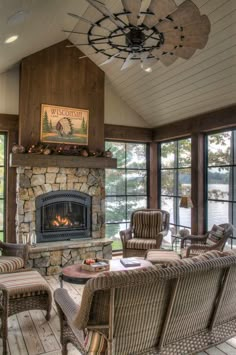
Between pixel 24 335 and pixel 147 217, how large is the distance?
10.7 feet

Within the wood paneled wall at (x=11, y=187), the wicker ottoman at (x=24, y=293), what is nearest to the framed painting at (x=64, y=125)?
the wood paneled wall at (x=11, y=187)

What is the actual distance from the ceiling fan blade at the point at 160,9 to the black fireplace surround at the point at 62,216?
144 inches

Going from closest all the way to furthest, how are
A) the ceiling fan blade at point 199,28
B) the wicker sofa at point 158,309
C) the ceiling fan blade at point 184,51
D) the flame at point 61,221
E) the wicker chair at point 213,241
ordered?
the wicker sofa at point 158,309 → the ceiling fan blade at point 199,28 → the ceiling fan blade at point 184,51 → the wicker chair at point 213,241 → the flame at point 61,221

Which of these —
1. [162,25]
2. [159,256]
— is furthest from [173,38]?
[159,256]

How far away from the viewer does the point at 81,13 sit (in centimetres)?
443

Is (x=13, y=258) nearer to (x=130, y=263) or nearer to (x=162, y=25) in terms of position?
(x=130, y=263)

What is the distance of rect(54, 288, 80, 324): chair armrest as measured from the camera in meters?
2.18

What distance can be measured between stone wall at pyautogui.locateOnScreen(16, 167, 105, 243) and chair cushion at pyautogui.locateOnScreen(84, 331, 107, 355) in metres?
3.36

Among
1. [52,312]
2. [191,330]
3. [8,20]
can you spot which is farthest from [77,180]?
[191,330]

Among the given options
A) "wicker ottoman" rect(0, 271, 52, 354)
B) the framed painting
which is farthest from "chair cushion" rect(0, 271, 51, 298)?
the framed painting

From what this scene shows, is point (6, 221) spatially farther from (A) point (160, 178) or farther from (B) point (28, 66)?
(A) point (160, 178)

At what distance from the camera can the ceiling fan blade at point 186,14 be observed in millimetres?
2174

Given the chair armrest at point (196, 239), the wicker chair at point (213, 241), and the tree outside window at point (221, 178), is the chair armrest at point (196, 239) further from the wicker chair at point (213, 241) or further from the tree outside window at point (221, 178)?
the tree outside window at point (221, 178)

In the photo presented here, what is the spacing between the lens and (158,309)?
2.04m
